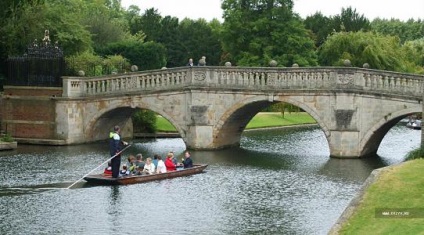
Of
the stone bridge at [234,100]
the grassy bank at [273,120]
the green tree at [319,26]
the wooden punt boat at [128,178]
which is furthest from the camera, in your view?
the green tree at [319,26]

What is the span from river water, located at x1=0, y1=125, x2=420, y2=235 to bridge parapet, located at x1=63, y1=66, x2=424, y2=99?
310 centimetres

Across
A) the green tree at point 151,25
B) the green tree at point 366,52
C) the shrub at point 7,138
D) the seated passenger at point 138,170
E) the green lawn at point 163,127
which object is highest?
the green tree at point 151,25

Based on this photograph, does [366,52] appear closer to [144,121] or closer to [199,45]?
[144,121]

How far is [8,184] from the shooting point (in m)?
27.2

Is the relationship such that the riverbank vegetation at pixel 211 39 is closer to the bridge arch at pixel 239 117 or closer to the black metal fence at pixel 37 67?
the black metal fence at pixel 37 67

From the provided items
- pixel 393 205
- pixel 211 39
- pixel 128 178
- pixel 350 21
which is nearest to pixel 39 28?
pixel 128 178

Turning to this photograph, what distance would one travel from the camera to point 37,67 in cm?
4025

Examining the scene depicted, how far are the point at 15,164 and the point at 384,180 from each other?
55.7 feet

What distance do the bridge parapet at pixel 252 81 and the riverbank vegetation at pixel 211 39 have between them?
18.1 feet

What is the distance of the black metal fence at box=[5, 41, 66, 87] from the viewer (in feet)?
132

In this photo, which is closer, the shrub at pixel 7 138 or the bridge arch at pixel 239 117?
the bridge arch at pixel 239 117

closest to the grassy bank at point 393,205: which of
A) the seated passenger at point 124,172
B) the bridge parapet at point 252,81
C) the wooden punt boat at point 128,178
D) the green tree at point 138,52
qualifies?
the wooden punt boat at point 128,178

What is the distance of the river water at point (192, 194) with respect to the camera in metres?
21.3

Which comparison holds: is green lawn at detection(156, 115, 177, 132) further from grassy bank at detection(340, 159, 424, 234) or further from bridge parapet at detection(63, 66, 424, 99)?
grassy bank at detection(340, 159, 424, 234)
